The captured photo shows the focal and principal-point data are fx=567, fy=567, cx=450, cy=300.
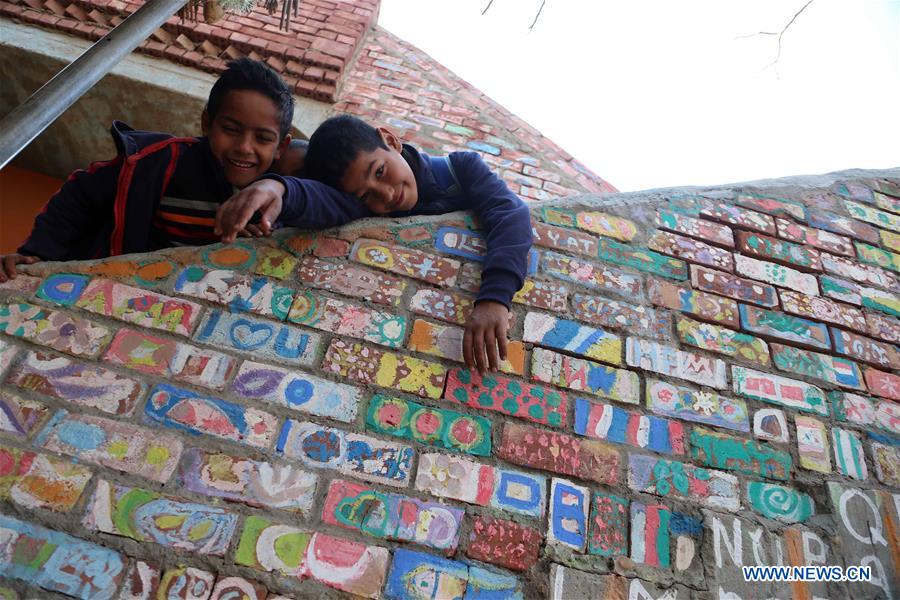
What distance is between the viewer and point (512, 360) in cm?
141

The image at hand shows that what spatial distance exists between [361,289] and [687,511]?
36.2 inches

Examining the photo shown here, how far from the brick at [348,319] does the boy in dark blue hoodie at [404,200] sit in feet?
0.59

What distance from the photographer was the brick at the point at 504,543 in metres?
1.14

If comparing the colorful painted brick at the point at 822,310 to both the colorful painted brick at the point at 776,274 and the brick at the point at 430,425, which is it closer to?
the colorful painted brick at the point at 776,274

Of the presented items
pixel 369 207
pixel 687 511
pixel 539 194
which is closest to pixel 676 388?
pixel 687 511

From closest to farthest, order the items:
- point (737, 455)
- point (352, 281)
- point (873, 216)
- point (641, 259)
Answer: point (737, 455)
point (352, 281)
point (641, 259)
point (873, 216)

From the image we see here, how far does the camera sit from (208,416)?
1216 millimetres

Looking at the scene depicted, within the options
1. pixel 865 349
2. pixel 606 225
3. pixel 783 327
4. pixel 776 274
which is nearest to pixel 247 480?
pixel 606 225

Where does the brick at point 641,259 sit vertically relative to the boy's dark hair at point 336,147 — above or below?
below

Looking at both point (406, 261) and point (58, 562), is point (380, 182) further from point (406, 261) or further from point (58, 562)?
point (58, 562)

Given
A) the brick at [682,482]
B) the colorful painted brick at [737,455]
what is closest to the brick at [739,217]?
the colorful painted brick at [737,455]

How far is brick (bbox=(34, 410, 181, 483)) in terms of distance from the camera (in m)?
1.13

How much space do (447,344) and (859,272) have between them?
1.38m

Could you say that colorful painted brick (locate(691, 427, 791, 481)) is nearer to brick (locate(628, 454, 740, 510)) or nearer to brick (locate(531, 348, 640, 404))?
brick (locate(628, 454, 740, 510))
